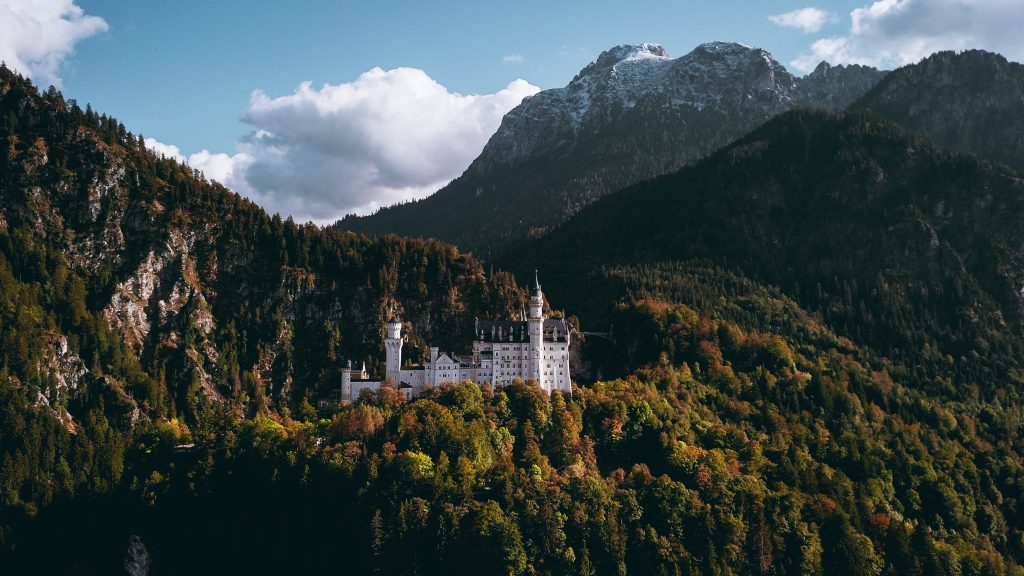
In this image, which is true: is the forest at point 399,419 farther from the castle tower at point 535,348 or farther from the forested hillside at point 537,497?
the castle tower at point 535,348

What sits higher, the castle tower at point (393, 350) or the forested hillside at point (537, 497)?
the castle tower at point (393, 350)

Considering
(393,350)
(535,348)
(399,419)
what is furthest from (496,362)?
(399,419)

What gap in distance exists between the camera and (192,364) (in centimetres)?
13512

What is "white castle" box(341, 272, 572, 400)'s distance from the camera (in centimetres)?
12131

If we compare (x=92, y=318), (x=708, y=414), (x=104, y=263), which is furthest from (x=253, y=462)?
(x=708, y=414)

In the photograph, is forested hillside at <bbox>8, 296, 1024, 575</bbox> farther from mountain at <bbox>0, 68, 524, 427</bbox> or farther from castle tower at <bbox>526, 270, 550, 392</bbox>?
mountain at <bbox>0, 68, 524, 427</bbox>

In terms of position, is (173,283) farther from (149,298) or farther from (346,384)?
(346,384)

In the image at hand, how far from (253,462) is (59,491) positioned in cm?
2640

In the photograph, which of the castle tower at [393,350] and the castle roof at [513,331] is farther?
the castle tower at [393,350]

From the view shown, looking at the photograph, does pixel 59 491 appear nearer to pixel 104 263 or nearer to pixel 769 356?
pixel 104 263

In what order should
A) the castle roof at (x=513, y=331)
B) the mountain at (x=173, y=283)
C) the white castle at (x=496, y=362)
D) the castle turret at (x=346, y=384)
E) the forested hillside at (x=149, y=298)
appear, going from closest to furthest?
the white castle at (x=496, y=362) < the castle roof at (x=513, y=331) < the forested hillside at (x=149, y=298) < the castle turret at (x=346, y=384) < the mountain at (x=173, y=283)

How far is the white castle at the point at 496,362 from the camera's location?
4776 inches

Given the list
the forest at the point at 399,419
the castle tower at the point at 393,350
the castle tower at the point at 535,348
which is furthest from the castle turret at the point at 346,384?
the castle tower at the point at 535,348

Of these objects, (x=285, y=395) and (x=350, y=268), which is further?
(x=350, y=268)
